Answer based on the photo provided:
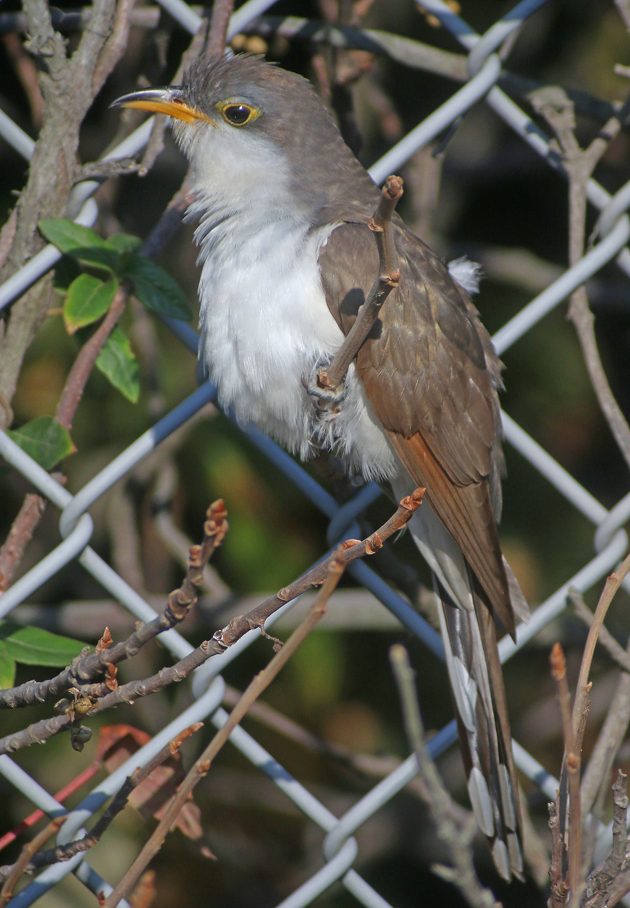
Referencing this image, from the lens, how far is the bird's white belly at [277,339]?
229 cm

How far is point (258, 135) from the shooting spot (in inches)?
108

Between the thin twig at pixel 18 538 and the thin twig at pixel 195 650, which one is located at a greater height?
the thin twig at pixel 195 650

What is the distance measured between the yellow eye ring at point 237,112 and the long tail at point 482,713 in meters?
1.00

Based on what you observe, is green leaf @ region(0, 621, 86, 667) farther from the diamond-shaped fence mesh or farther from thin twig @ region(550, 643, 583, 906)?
thin twig @ region(550, 643, 583, 906)

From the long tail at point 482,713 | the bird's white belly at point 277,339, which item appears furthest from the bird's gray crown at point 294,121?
the long tail at point 482,713

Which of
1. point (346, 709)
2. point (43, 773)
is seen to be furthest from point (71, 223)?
point (346, 709)

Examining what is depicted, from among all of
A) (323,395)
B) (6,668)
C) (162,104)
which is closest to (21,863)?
(6,668)

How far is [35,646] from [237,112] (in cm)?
143

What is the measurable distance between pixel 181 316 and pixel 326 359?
1.06ft

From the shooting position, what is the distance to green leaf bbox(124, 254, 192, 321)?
2297 millimetres

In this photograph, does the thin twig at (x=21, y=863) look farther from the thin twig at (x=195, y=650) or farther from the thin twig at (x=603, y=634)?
the thin twig at (x=603, y=634)

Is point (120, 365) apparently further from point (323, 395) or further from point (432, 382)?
point (432, 382)

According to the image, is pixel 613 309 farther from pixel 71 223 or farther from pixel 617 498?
pixel 71 223

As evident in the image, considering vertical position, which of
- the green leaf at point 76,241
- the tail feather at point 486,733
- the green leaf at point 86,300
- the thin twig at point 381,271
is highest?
the thin twig at point 381,271
